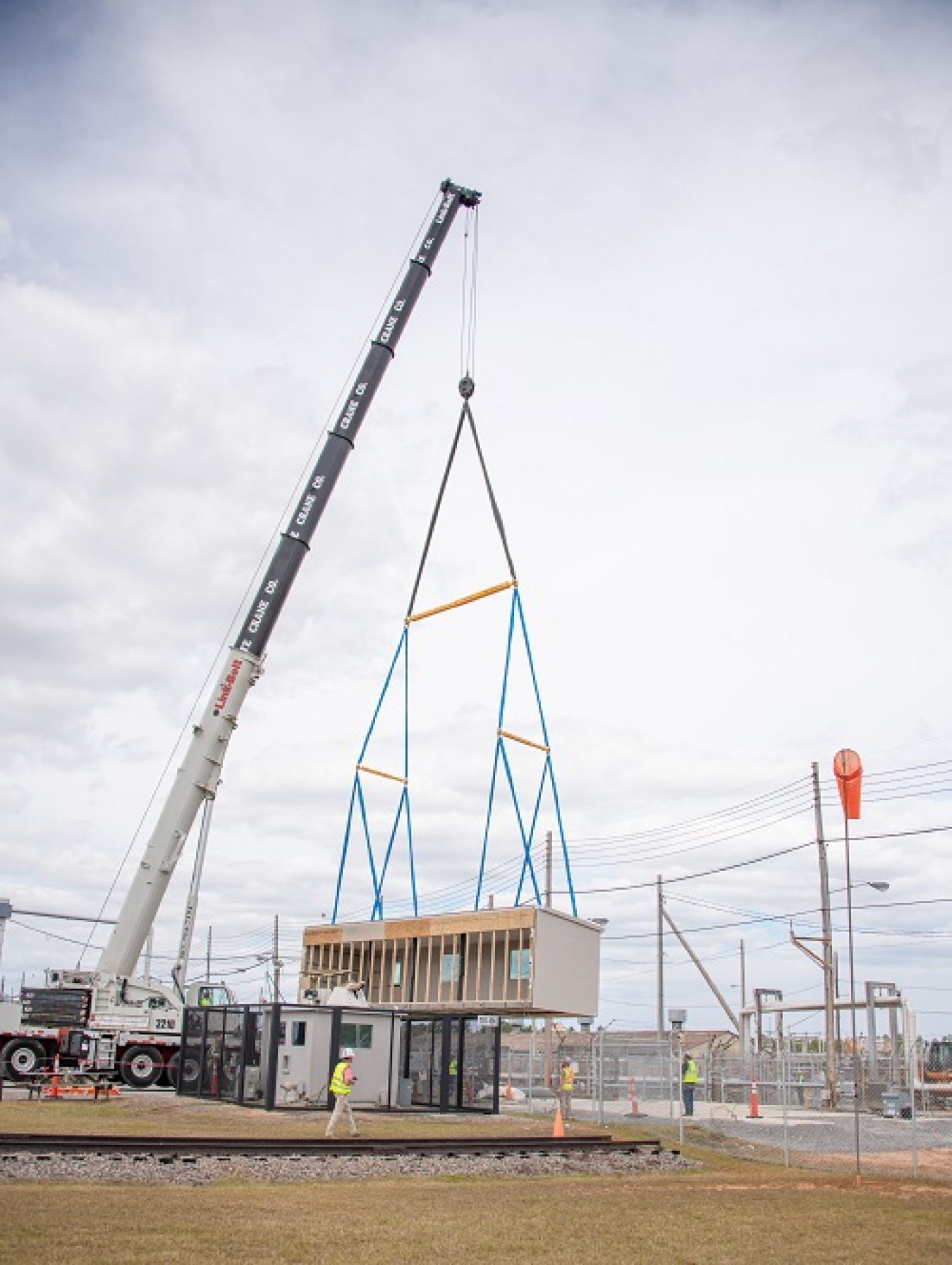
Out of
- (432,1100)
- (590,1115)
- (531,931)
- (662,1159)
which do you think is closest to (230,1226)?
(662,1159)

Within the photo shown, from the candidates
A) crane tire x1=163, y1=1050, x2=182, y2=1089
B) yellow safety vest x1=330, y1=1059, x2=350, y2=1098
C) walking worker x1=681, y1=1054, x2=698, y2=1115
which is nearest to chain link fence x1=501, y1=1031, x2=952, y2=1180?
walking worker x1=681, y1=1054, x2=698, y2=1115

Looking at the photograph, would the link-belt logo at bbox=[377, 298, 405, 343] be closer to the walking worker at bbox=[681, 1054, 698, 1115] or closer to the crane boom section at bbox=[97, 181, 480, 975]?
the crane boom section at bbox=[97, 181, 480, 975]

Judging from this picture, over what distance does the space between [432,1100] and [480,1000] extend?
5038mm

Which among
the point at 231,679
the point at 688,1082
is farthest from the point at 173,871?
the point at 688,1082

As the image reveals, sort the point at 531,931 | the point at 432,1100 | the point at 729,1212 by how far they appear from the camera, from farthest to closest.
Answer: the point at 432,1100 < the point at 531,931 < the point at 729,1212

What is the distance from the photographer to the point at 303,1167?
18.8 metres

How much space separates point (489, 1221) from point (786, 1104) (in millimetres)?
11372

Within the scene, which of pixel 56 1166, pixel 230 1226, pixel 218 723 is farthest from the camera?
pixel 218 723

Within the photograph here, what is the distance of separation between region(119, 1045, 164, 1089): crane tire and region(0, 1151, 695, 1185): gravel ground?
14681 mm

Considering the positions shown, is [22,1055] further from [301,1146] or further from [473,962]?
[301,1146]

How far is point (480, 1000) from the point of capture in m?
29.6

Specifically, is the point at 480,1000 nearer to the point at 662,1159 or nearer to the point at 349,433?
the point at 662,1159

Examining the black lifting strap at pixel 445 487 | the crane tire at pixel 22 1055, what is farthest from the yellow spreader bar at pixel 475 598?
the crane tire at pixel 22 1055

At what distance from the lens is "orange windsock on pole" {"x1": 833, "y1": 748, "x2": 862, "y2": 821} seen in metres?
20.5
